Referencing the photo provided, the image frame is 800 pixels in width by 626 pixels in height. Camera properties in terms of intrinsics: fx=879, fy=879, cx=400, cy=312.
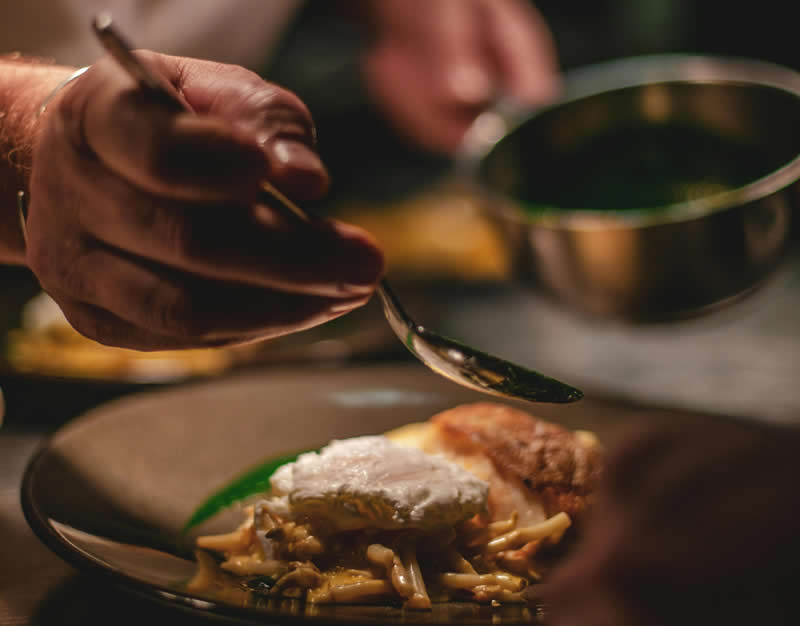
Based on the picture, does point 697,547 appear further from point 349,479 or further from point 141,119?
point 141,119

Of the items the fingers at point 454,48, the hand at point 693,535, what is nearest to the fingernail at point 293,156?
the hand at point 693,535

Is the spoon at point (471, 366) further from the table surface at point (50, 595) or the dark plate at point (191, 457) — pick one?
the table surface at point (50, 595)

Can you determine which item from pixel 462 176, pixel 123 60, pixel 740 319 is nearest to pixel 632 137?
pixel 462 176

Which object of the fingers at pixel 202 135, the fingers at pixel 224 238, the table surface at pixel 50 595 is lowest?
the table surface at pixel 50 595

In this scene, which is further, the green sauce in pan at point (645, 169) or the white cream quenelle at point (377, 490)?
the green sauce in pan at point (645, 169)

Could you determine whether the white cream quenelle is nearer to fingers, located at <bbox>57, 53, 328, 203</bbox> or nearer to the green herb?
the green herb
